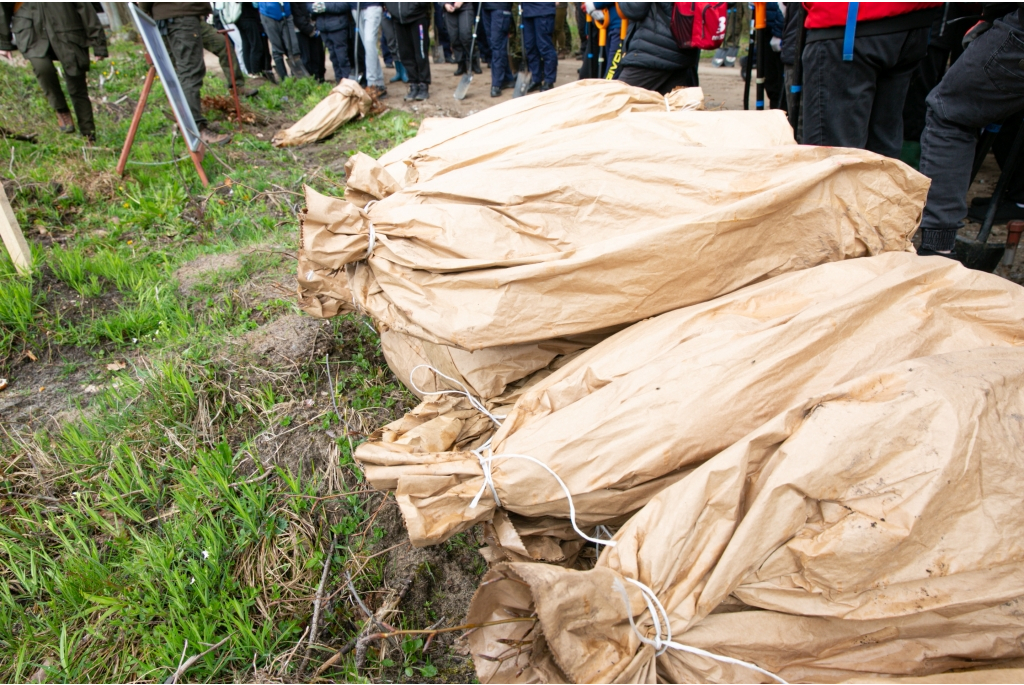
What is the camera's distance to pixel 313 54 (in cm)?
866

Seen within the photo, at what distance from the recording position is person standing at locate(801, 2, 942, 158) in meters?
2.58

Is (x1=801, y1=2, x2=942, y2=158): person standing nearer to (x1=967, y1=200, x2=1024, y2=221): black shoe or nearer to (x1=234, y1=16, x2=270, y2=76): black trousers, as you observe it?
(x1=967, y1=200, x2=1024, y2=221): black shoe

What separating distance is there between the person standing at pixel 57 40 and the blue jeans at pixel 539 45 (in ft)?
13.4

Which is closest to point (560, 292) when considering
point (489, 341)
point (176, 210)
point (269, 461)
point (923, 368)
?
point (489, 341)

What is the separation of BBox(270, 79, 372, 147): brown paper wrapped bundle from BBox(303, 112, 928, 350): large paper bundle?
14.8 ft

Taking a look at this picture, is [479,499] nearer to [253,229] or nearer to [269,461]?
[269,461]

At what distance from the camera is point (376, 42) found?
7480mm

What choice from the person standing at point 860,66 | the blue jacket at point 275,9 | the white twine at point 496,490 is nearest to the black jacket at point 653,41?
→ the person standing at point 860,66

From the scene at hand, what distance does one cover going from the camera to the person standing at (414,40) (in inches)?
273

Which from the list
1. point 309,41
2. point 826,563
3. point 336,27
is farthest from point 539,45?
point 826,563

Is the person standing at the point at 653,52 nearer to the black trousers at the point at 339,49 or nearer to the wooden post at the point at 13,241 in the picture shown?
the wooden post at the point at 13,241

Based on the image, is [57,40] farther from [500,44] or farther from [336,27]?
[500,44]

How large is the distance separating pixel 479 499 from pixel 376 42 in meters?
7.44

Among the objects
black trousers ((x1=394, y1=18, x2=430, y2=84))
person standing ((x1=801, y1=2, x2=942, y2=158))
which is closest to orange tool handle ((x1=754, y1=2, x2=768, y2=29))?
person standing ((x1=801, y1=2, x2=942, y2=158))
